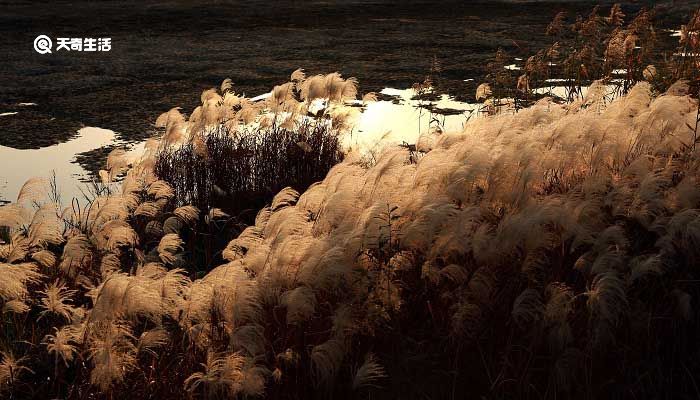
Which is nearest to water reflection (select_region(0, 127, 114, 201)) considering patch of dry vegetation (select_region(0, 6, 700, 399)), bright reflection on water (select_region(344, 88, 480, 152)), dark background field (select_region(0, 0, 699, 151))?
dark background field (select_region(0, 0, 699, 151))

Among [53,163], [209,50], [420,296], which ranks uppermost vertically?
[209,50]

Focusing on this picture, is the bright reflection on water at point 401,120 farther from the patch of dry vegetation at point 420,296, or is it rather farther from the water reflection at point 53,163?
the patch of dry vegetation at point 420,296

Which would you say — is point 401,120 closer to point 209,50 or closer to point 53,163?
point 53,163

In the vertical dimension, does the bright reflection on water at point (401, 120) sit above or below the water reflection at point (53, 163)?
above

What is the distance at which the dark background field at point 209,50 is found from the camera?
8.16 m

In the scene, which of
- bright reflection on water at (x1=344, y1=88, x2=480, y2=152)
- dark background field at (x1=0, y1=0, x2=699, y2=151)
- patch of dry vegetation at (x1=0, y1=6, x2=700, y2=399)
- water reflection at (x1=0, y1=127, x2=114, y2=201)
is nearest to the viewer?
patch of dry vegetation at (x1=0, y1=6, x2=700, y2=399)

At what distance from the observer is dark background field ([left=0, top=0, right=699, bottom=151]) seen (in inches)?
321

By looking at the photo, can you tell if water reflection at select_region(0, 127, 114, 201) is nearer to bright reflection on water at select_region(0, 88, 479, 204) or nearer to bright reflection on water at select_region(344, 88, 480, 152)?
bright reflection on water at select_region(0, 88, 479, 204)

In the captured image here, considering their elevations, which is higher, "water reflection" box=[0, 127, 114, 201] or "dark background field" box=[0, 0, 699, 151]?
"dark background field" box=[0, 0, 699, 151]

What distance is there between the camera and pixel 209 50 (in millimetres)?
11656

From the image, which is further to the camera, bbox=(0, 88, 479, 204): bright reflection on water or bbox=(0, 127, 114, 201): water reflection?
bbox=(0, 88, 479, 204): bright reflection on water

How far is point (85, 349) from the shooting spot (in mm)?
2785

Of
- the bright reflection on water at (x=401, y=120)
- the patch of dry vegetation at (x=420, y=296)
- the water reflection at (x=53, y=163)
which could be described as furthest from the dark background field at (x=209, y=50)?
the patch of dry vegetation at (x=420, y=296)

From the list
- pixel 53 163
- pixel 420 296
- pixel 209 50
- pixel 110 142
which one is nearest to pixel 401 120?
pixel 110 142
